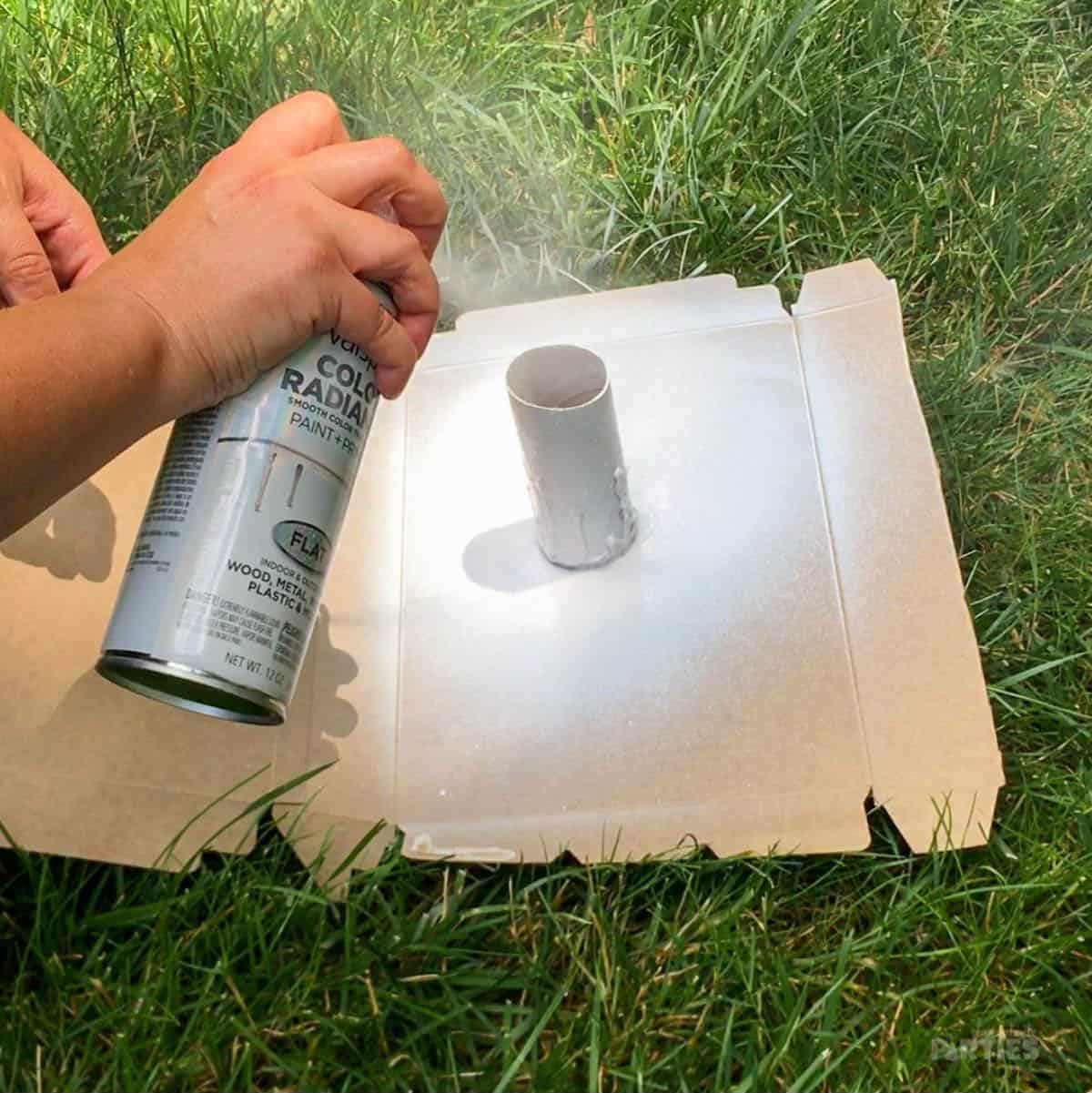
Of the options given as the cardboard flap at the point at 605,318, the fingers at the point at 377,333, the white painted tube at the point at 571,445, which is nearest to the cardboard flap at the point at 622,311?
the cardboard flap at the point at 605,318

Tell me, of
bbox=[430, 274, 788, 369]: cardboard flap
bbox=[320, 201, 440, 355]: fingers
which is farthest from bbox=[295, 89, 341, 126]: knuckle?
bbox=[430, 274, 788, 369]: cardboard flap

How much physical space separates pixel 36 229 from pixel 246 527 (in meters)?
0.32

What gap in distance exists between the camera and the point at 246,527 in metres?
0.82

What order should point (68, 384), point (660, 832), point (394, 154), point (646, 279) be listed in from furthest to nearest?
1. point (646, 279)
2. point (660, 832)
3. point (394, 154)
4. point (68, 384)

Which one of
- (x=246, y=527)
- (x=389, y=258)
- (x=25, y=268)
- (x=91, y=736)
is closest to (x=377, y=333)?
(x=389, y=258)

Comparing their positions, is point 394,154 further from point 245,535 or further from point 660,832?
point 660,832

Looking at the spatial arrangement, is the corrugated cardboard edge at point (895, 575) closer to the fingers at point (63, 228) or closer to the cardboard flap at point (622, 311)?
the cardboard flap at point (622, 311)

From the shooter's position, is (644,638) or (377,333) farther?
(644,638)

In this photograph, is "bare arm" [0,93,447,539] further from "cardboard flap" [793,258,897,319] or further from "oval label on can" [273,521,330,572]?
"cardboard flap" [793,258,897,319]

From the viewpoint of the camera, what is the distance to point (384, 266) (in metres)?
0.82

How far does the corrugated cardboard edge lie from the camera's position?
0.92 m

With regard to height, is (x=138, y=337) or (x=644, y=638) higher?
(x=138, y=337)

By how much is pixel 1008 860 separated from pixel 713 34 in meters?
0.96

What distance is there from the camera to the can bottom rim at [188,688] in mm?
800
